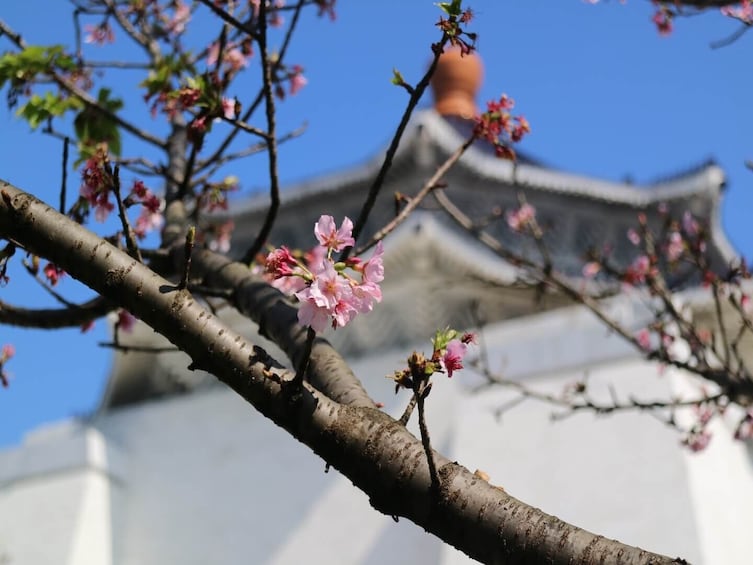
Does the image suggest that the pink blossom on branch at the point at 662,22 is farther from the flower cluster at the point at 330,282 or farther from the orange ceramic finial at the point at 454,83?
the orange ceramic finial at the point at 454,83

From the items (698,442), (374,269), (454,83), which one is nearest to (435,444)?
(698,442)

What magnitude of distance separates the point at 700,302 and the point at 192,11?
413cm

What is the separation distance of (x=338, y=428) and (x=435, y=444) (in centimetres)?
445

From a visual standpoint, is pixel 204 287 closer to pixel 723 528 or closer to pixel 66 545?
pixel 723 528

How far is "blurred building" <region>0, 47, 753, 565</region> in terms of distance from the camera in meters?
4.85

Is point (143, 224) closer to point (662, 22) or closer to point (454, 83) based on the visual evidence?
point (662, 22)

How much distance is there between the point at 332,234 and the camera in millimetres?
1337

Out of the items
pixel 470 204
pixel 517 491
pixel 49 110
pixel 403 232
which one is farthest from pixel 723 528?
pixel 470 204

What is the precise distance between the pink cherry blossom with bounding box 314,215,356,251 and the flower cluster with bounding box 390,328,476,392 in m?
0.19

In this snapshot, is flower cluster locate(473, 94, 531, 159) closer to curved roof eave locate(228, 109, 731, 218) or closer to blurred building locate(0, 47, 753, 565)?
blurred building locate(0, 47, 753, 565)

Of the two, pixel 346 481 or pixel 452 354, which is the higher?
pixel 346 481

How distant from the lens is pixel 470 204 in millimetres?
9023

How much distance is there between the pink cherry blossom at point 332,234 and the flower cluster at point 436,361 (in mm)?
194

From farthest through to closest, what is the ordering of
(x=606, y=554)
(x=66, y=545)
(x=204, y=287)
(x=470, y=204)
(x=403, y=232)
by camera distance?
(x=470, y=204)
(x=403, y=232)
(x=66, y=545)
(x=204, y=287)
(x=606, y=554)
